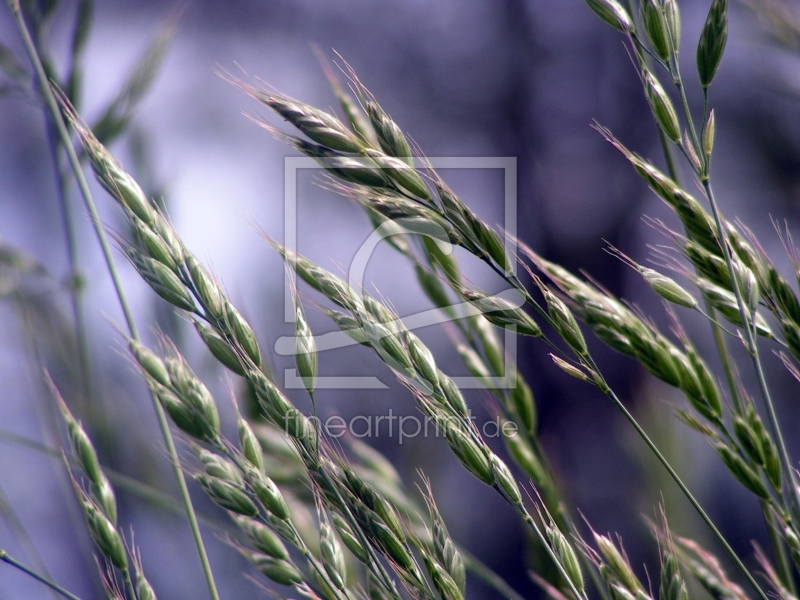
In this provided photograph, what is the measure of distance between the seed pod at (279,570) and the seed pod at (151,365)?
4.7 inches

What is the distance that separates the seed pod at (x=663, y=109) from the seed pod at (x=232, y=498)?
0.98 ft

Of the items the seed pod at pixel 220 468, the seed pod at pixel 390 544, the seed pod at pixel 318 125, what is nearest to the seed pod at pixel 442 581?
the seed pod at pixel 390 544

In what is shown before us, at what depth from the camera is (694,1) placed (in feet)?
5.91

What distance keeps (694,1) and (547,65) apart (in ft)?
2.00

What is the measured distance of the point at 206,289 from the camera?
0.29 m

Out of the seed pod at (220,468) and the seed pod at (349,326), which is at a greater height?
the seed pod at (349,326)

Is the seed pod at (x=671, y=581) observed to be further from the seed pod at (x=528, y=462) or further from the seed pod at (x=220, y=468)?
the seed pod at (x=220, y=468)

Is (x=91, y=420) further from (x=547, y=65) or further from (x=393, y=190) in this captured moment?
(x=547, y=65)

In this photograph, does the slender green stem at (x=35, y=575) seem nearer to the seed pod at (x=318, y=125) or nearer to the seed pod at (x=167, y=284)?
the seed pod at (x=167, y=284)

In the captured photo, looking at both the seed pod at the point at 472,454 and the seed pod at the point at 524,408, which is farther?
the seed pod at the point at 524,408

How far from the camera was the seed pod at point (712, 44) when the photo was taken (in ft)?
1.06

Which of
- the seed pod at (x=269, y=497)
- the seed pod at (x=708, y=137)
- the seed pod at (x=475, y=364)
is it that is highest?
the seed pod at (x=708, y=137)

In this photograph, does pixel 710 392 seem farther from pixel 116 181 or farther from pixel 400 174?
pixel 116 181

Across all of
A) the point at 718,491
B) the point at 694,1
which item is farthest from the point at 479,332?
the point at 694,1
